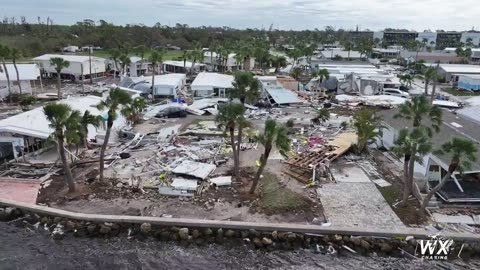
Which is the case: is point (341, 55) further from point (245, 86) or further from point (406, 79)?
point (245, 86)

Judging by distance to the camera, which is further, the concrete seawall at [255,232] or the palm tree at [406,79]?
the palm tree at [406,79]

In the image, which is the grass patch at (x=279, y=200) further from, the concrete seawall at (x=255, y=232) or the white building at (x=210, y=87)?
the white building at (x=210, y=87)

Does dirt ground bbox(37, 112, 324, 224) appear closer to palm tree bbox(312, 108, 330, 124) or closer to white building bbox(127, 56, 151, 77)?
palm tree bbox(312, 108, 330, 124)

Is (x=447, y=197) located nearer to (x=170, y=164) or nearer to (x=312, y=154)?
(x=312, y=154)

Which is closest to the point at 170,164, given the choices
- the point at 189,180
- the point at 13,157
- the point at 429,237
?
the point at 189,180

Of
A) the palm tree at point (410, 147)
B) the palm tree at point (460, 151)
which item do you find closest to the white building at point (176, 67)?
the palm tree at point (410, 147)

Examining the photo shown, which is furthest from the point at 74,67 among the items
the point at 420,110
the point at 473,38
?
the point at 473,38
